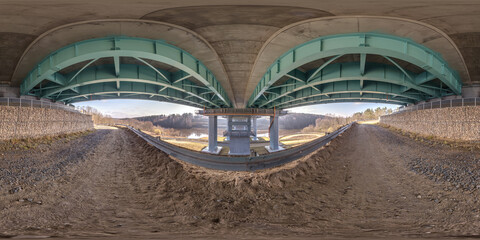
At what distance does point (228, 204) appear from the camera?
3611mm

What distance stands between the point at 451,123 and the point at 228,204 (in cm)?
1419

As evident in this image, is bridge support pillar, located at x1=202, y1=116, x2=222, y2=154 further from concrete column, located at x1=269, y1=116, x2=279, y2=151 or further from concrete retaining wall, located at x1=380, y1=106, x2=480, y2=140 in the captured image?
concrete retaining wall, located at x1=380, y1=106, x2=480, y2=140

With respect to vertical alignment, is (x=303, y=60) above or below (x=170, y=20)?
below

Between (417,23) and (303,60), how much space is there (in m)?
4.13

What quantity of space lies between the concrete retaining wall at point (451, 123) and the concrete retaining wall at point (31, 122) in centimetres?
2309

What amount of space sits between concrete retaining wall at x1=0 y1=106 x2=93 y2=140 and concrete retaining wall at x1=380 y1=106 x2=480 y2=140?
23088 millimetres

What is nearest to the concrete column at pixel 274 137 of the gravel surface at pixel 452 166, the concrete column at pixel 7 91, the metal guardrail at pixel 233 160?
the gravel surface at pixel 452 166

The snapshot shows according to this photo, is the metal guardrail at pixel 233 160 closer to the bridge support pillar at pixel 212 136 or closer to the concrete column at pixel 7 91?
the concrete column at pixel 7 91

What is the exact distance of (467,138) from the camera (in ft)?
31.8

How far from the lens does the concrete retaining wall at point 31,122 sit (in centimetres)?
930

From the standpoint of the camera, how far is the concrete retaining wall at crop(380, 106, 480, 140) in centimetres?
959

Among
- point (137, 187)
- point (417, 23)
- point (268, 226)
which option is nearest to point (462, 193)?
point (268, 226)

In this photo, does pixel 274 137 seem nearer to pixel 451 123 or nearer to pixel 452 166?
pixel 451 123

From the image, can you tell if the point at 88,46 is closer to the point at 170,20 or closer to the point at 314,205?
the point at 170,20
